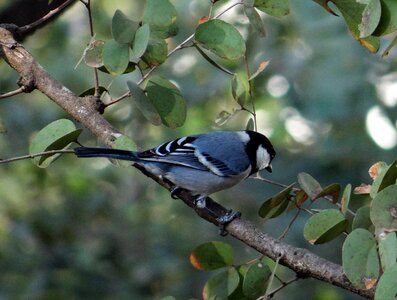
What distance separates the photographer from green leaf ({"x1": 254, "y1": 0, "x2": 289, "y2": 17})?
2.32 meters

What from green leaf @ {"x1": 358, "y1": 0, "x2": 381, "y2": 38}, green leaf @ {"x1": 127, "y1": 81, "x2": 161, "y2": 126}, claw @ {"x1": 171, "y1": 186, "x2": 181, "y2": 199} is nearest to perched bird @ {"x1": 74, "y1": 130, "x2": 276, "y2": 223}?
claw @ {"x1": 171, "y1": 186, "x2": 181, "y2": 199}

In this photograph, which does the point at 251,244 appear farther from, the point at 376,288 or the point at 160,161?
the point at 160,161

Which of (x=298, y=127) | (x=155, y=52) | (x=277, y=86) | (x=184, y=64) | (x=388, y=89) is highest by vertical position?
(x=155, y=52)

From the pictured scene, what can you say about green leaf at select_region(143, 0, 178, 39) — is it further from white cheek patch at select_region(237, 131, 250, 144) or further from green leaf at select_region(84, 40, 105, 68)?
white cheek patch at select_region(237, 131, 250, 144)

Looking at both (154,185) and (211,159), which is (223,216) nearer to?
(211,159)

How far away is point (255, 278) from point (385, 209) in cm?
44

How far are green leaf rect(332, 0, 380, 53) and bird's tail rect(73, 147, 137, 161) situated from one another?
72cm

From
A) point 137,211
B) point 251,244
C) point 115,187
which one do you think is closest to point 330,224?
point 251,244

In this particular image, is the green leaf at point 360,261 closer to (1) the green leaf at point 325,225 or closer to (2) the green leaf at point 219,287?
(1) the green leaf at point 325,225

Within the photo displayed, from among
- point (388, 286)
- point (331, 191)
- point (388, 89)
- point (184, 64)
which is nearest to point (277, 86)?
point (388, 89)

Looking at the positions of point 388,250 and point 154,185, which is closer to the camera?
point 388,250

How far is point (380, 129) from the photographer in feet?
16.0

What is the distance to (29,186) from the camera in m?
5.30

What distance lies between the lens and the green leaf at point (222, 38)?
234 centimetres
